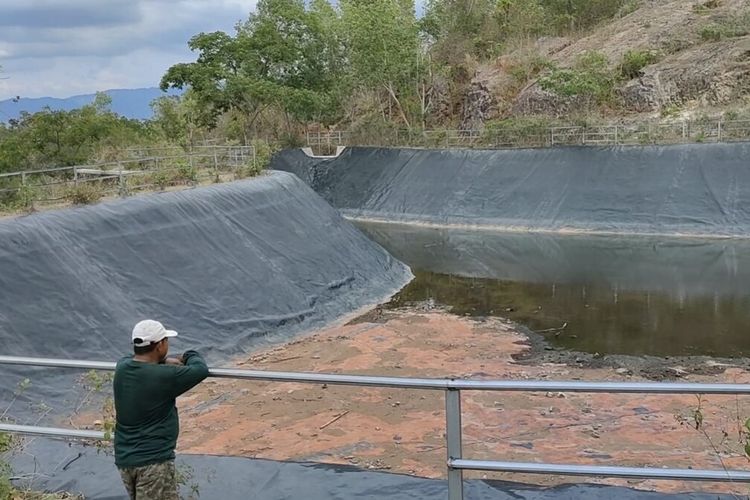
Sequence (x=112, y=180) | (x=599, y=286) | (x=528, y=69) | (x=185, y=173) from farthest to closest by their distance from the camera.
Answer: (x=528, y=69) < (x=112, y=180) < (x=185, y=173) < (x=599, y=286)

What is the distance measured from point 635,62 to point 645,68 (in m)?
0.81

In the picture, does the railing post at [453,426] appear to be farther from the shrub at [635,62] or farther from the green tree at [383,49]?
the green tree at [383,49]

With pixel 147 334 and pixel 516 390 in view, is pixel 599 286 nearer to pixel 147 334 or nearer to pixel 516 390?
pixel 516 390

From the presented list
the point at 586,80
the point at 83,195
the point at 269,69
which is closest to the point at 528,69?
the point at 586,80

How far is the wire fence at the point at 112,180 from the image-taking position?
49.9 feet

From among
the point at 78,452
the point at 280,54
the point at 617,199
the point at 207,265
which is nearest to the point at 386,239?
the point at 617,199

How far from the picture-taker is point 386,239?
93.2ft

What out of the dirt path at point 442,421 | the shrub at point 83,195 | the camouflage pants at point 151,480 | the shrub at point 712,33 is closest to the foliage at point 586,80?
the shrub at point 712,33

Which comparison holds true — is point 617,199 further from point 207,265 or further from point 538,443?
point 538,443

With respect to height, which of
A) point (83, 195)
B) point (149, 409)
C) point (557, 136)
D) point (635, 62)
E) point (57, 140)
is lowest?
point (149, 409)

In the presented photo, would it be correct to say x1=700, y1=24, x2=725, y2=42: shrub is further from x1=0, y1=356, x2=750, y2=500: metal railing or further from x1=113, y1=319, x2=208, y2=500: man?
x1=113, y1=319, x2=208, y2=500: man

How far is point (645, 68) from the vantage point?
1411 inches

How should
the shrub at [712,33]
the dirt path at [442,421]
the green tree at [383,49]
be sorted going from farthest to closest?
the green tree at [383,49] → the shrub at [712,33] → the dirt path at [442,421]

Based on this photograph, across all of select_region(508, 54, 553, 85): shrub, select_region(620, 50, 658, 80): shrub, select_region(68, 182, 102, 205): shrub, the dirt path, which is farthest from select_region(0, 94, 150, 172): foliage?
select_region(620, 50, 658, 80): shrub
